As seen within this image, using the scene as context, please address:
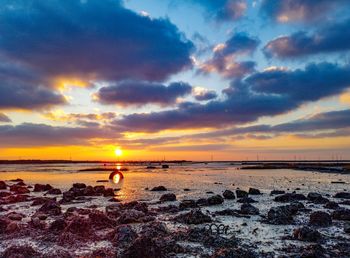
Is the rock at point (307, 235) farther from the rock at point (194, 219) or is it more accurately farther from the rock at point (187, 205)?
the rock at point (187, 205)

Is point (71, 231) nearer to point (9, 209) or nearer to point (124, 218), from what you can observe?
point (124, 218)

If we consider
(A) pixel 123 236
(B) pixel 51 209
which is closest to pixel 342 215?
(A) pixel 123 236

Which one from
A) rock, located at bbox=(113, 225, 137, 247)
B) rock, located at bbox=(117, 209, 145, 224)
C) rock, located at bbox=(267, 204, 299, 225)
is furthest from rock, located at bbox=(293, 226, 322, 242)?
rock, located at bbox=(117, 209, 145, 224)

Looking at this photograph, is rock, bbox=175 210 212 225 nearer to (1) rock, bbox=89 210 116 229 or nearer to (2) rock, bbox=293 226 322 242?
(1) rock, bbox=89 210 116 229

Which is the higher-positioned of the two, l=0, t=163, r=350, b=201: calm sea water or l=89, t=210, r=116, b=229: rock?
l=0, t=163, r=350, b=201: calm sea water

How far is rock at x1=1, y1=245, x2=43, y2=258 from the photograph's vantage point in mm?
13456

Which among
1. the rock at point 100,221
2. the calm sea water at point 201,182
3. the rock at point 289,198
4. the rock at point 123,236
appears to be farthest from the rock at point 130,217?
the rock at point 289,198

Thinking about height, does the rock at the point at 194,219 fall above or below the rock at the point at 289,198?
below

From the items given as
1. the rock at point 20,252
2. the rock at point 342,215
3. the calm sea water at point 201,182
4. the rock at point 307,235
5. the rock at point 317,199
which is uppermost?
the calm sea water at point 201,182

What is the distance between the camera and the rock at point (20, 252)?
1346 cm

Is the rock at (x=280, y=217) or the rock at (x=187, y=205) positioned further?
the rock at (x=187, y=205)

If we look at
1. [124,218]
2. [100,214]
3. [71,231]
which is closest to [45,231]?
[71,231]

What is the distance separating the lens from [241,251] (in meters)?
13.1

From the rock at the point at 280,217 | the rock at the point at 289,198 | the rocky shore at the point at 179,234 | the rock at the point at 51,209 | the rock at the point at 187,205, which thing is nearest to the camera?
the rocky shore at the point at 179,234
